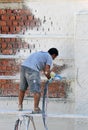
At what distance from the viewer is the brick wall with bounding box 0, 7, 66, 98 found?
9133mm

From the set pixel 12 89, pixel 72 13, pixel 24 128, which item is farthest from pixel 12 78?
pixel 72 13

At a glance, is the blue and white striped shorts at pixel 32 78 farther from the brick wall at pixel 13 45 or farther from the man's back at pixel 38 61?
the brick wall at pixel 13 45

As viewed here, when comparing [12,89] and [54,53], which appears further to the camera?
[12,89]

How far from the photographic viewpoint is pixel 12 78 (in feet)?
30.1

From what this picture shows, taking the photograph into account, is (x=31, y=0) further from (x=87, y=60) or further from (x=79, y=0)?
(x=87, y=60)

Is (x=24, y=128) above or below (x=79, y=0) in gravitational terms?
below

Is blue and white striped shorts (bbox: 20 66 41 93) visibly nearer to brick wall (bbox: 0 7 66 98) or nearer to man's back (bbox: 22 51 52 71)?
man's back (bbox: 22 51 52 71)

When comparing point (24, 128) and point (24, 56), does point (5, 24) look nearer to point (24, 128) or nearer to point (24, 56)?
point (24, 56)

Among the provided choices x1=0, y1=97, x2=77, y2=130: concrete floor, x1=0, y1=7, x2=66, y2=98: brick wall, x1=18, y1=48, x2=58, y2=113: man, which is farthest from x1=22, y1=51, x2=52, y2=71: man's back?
x1=0, y1=97, x2=77, y2=130: concrete floor

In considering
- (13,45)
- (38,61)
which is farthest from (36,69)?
(13,45)

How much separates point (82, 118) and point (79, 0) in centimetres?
198

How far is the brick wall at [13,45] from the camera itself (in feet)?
30.0

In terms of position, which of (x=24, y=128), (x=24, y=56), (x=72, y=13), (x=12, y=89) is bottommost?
(x=24, y=128)

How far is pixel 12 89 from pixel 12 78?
0.20m
